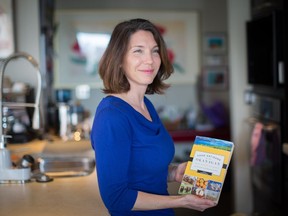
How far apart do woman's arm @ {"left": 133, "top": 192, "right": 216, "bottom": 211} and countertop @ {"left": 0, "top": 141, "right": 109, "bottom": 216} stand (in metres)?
0.23

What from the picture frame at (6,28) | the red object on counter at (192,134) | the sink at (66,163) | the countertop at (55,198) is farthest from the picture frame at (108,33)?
the countertop at (55,198)

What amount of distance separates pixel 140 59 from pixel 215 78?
3.78 m

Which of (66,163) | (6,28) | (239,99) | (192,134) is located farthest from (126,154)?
(192,134)

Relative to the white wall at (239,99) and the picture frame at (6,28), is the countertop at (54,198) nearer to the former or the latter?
the picture frame at (6,28)

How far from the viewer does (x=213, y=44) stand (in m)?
5.21

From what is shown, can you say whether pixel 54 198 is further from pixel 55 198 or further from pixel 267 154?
pixel 267 154

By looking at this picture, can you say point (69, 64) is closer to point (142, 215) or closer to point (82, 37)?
point (82, 37)

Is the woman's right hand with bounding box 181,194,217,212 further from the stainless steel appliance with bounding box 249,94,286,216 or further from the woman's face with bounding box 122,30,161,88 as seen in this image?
the stainless steel appliance with bounding box 249,94,286,216

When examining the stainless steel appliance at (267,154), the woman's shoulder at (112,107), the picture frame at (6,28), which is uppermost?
the picture frame at (6,28)

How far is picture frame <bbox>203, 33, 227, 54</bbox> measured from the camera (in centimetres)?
520

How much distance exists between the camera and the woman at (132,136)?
4.57ft

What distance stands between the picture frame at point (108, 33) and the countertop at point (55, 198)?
117 inches

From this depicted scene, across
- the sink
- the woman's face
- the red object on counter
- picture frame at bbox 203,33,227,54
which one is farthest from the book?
picture frame at bbox 203,33,227,54

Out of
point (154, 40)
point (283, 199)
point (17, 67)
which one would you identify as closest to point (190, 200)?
point (154, 40)
